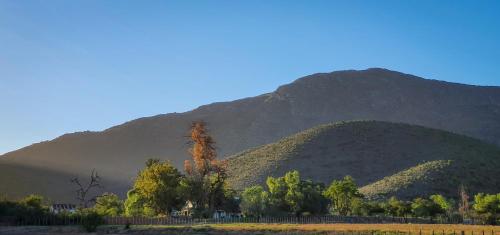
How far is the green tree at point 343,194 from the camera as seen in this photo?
90625 millimetres

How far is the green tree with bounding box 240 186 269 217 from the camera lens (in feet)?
276

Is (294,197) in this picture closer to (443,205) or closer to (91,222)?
(443,205)

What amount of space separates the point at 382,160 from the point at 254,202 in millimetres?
56939

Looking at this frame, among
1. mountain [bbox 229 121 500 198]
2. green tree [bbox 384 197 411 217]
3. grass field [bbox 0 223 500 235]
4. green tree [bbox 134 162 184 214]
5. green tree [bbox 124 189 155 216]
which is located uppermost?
mountain [bbox 229 121 500 198]

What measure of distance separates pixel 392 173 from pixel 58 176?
11326 centimetres

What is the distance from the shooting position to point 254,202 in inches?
3332

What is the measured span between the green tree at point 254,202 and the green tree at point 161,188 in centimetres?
891

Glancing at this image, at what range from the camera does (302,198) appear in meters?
85.6

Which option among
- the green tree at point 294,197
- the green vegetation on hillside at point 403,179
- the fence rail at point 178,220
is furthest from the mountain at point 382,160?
the fence rail at point 178,220

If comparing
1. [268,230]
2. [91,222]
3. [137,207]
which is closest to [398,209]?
[268,230]

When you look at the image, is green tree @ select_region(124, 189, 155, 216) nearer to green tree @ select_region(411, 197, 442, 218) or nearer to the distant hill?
green tree @ select_region(411, 197, 442, 218)

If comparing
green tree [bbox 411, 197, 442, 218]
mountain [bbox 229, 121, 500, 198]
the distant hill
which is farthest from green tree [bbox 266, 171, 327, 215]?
the distant hill

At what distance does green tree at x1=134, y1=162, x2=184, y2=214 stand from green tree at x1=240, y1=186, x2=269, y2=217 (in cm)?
891

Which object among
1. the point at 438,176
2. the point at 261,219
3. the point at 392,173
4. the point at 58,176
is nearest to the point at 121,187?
the point at 58,176
